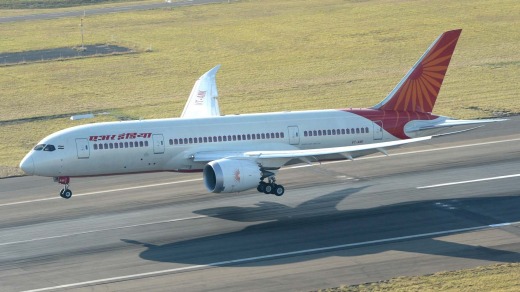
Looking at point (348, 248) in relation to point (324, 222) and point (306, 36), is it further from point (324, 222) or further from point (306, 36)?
point (306, 36)

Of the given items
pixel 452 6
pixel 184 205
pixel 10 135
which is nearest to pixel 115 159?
pixel 184 205

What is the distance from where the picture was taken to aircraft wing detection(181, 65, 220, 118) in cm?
6462

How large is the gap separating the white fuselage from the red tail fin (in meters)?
2.24

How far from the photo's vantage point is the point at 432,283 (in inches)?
1625

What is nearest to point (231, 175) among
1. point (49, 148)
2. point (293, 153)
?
point (293, 153)

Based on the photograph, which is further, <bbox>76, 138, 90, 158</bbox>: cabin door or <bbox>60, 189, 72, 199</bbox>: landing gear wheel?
<bbox>60, 189, 72, 199</bbox>: landing gear wheel

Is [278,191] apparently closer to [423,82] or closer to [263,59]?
[423,82]

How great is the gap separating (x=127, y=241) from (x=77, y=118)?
30842 mm

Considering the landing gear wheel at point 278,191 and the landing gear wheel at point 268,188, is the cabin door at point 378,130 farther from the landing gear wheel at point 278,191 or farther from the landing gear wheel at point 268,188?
the landing gear wheel at point 268,188

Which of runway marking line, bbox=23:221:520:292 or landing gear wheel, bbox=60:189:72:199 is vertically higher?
landing gear wheel, bbox=60:189:72:199

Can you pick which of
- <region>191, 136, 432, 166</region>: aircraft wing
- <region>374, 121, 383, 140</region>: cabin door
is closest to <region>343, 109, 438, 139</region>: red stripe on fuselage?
<region>374, 121, 383, 140</region>: cabin door

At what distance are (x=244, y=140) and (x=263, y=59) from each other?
158 ft

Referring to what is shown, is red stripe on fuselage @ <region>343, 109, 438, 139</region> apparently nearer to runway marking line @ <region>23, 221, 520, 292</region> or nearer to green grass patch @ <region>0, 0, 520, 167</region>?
runway marking line @ <region>23, 221, 520, 292</region>

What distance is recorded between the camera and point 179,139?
5522cm
